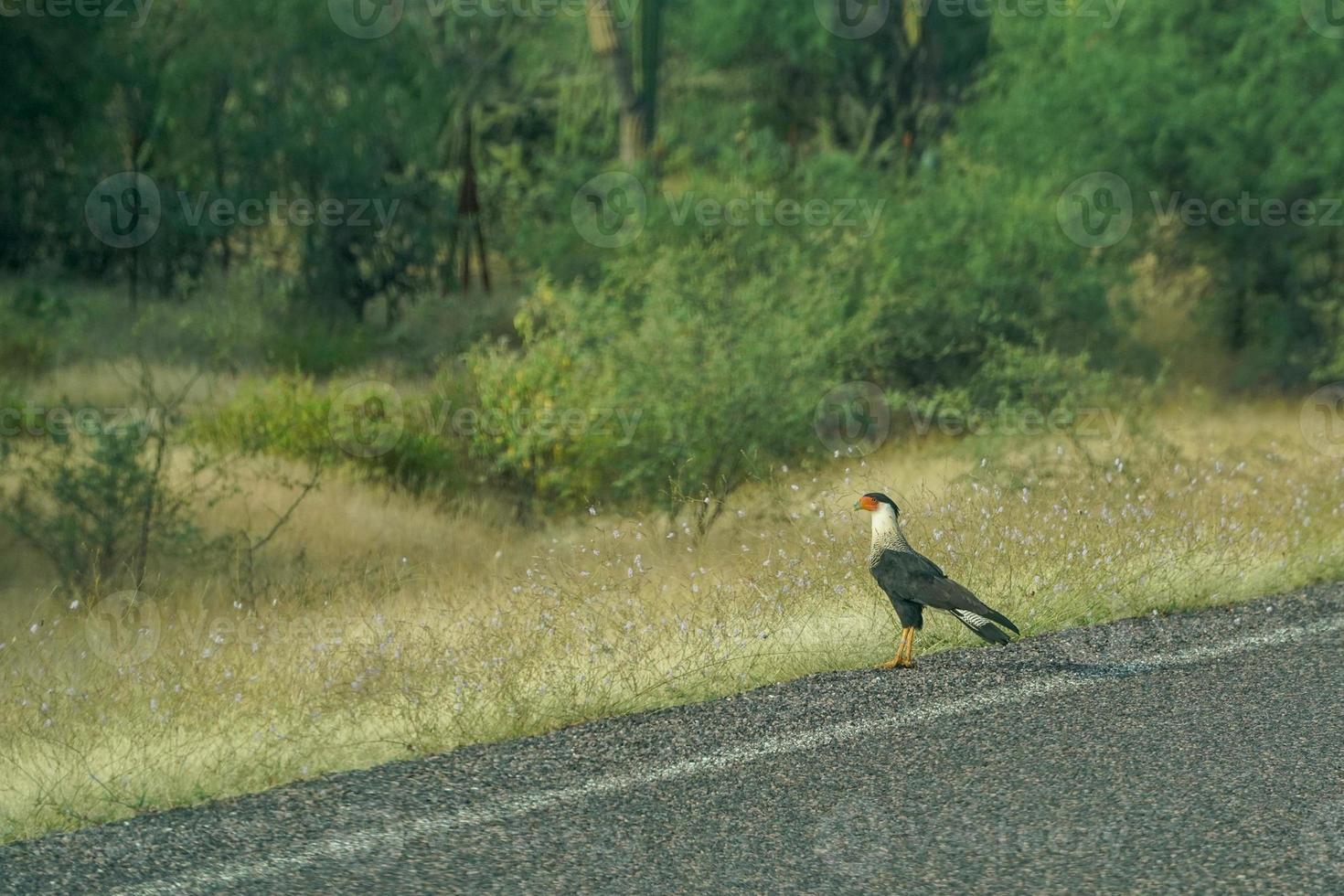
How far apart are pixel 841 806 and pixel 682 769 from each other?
63cm

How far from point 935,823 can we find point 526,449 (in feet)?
36.0

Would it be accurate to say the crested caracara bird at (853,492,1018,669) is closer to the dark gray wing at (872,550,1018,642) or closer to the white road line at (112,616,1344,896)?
the dark gray wing at (872,550,1018,642)

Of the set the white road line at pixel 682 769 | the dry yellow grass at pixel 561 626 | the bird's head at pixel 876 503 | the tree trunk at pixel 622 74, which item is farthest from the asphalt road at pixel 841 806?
the tree trunk at pixel 622 74

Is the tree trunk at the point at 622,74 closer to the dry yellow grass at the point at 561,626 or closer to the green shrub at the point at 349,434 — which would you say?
the green shrub at the point at 349,434

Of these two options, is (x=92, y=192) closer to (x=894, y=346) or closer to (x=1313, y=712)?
(x=894, y=346)

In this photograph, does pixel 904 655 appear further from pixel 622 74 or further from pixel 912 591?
pixel 622 74

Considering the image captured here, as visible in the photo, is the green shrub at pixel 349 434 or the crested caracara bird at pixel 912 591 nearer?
the crested caracara bird at pixel 912 591

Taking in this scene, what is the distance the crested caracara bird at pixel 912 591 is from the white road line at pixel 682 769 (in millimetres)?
301

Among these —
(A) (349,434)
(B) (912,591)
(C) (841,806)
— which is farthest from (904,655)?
(A) (349,434)

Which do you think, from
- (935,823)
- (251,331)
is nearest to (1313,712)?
(935,823)

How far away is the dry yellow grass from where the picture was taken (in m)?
5.34

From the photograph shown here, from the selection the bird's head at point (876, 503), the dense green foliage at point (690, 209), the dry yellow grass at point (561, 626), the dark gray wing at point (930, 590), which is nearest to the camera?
the dry yellow grass at point (561, 626)

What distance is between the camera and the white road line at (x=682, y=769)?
4.17 meters

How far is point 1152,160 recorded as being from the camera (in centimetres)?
2175
